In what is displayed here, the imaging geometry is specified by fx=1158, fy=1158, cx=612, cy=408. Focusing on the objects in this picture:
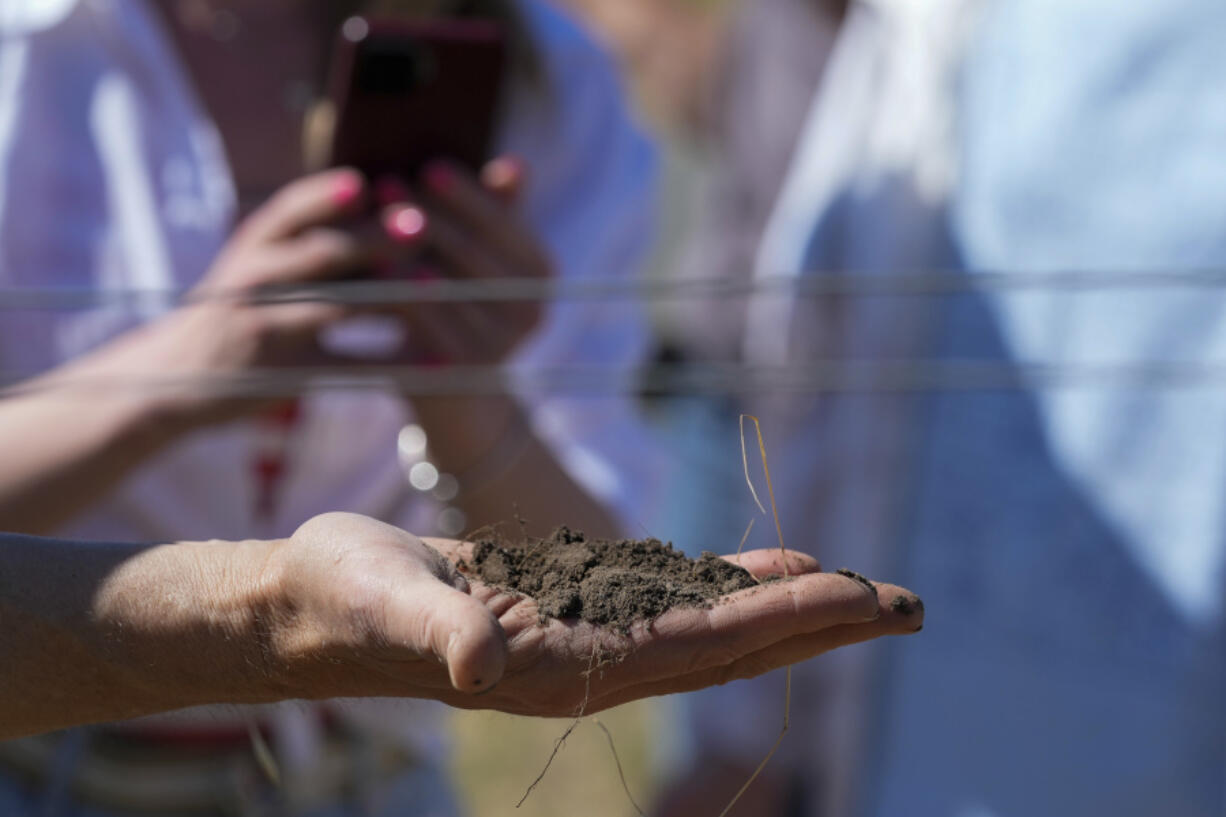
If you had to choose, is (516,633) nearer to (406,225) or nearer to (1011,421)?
(406,225)

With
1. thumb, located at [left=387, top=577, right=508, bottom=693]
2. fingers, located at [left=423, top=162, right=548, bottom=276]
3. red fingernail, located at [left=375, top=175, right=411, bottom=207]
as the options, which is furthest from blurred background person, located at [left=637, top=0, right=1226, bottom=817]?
thumb, located at [left=387, top=577, right=508, bottom=693]

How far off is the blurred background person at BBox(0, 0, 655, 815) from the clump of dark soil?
383mm

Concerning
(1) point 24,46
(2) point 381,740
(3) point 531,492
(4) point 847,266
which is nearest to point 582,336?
(3) point 531,492

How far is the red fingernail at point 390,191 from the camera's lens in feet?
3.68

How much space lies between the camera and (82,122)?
A: 1.16 meters

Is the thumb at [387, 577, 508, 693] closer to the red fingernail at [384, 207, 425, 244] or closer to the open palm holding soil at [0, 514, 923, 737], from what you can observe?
the open palm holding soil at [0, 514, 923, 737]

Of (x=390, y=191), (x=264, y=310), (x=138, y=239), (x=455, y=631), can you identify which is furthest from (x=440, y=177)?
(x=455, y=631)

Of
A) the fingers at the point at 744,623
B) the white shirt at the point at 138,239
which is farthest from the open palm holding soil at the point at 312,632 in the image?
the white shirt at the point at 138,239

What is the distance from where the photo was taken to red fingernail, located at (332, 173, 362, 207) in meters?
1.07

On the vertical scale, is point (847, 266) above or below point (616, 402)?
above

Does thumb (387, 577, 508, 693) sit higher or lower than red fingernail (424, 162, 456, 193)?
lower

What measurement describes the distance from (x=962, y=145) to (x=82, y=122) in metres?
0.96

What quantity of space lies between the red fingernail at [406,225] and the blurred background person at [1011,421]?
0.35 m

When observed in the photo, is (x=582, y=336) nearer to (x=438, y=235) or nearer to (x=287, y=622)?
(x=438, y=235)
